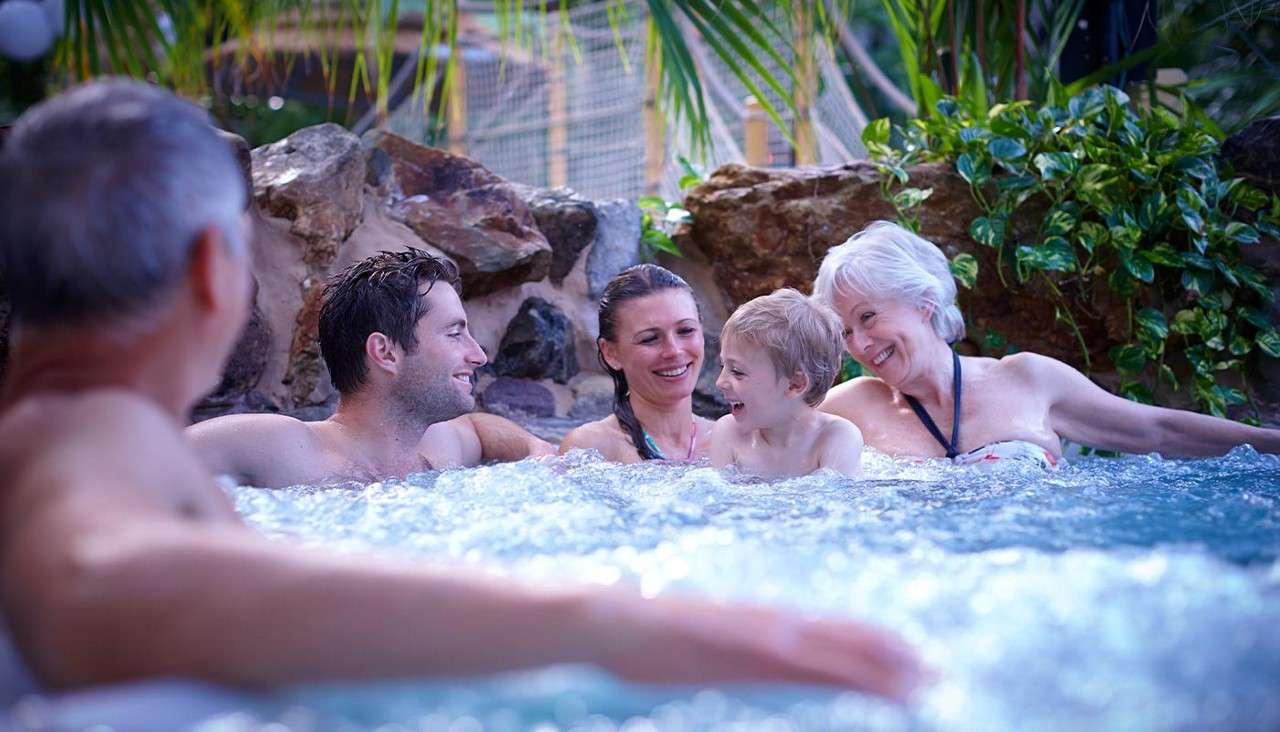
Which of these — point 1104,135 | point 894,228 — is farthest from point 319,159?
point 1104,135

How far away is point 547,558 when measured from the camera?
5.45 feet

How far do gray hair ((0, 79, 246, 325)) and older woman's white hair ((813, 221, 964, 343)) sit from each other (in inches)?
95.8

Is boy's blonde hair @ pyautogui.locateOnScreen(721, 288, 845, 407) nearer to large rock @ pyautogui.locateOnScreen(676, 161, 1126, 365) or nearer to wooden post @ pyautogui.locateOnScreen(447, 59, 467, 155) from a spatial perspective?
large rock @ pyautogui.locateOnScreen(676, 161, 1126, 365)

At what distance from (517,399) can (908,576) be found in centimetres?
273

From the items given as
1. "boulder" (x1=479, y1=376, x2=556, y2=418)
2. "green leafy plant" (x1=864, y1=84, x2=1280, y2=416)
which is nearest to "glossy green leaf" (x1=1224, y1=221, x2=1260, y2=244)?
"green leafy plant" (x1=864, y1=84, x2=1280, y2=416)

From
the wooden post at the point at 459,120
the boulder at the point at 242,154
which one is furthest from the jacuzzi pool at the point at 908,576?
the wooden post at the point at 459,120

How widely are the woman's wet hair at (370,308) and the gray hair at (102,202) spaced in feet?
6.29

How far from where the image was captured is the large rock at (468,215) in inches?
157

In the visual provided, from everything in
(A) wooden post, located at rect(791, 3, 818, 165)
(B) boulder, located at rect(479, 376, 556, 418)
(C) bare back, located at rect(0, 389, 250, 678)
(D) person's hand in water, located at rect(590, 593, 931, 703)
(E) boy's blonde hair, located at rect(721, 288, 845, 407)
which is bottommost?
(B) boulder, located at rect(479, 376, 556, 418)

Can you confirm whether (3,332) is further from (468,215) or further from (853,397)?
(853,397)

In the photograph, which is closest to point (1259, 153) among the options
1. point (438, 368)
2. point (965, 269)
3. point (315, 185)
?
point (965, 269)

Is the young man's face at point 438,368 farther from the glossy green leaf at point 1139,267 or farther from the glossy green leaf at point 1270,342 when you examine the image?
the glossy green leaf at point 1270,342

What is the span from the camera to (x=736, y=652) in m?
1.08

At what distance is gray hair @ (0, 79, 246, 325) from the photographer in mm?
1152
